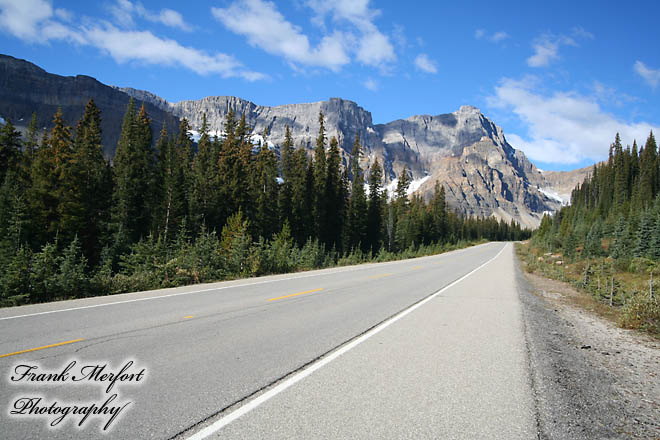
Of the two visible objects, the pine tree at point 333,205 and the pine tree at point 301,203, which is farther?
the pine tree at point 333,205

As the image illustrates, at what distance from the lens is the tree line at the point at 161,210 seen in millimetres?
13367

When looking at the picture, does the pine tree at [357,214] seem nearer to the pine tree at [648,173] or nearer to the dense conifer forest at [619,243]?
the dense conifer forest at [619,243]

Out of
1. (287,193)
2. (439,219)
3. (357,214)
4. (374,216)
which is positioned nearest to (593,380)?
(287,193)

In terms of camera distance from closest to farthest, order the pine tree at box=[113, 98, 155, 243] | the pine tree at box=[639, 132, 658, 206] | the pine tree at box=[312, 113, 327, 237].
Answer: the pine tree at box=[113, 98, 155, 243], the pine tree at box=[312, 113, 327, 237], the pine tree at box=[639, 132, 658, 206]

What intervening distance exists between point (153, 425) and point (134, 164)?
45275mm

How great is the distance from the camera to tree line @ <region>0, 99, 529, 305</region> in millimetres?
13367

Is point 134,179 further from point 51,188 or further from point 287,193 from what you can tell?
point 287,193

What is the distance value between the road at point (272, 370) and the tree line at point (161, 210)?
4.40 m

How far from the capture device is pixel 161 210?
4062cm

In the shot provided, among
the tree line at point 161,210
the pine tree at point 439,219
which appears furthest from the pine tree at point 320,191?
the pine tree at point 439,219

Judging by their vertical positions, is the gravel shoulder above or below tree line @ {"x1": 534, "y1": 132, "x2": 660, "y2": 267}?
below

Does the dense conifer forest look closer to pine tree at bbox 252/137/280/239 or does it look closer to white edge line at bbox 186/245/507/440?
white edge line at bbox 186/245/507/440

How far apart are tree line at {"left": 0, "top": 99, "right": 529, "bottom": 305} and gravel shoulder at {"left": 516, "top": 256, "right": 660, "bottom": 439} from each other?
1082cm

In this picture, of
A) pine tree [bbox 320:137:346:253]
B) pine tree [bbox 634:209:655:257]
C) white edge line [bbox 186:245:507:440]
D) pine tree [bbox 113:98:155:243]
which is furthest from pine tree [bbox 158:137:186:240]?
pine tree [bbox 634:209:655:257]
